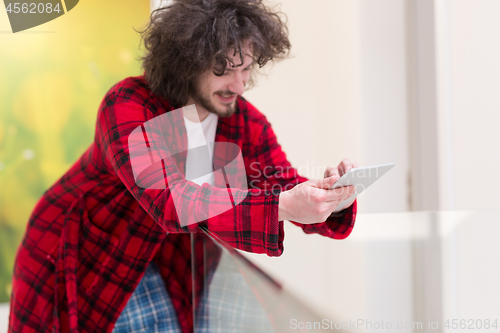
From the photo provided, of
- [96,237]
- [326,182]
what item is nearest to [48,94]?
[96,237]

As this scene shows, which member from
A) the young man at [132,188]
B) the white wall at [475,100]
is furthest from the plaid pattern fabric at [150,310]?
the white wall at [475,100]

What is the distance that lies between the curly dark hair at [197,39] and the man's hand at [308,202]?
31 centimetres

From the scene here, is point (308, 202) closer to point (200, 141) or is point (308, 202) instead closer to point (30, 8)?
point (200, 141)

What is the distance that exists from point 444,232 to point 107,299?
0.65 metres

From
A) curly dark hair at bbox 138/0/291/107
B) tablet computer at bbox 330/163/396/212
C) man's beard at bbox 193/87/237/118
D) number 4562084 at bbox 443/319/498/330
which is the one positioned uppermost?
curly dark hair at bbox 138/0/291/107

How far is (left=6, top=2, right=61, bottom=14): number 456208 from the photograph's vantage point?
4.10 feet

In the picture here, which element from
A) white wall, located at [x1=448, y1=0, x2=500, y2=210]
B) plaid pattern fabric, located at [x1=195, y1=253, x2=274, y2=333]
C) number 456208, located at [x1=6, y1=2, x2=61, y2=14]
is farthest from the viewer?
number 456208, located at [x1=6, y1=2, x2=61, y2=14]

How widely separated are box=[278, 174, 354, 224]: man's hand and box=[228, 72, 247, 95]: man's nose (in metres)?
0.30

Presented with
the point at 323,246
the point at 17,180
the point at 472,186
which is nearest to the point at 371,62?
the point at 472,186

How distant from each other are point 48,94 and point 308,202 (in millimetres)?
1364

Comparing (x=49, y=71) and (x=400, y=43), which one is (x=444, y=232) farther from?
(x=49, y=71)

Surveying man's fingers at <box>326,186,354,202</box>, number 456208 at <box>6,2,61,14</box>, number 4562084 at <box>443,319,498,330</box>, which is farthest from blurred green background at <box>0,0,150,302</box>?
number 4562084 at <box>443,319,498,330</box>

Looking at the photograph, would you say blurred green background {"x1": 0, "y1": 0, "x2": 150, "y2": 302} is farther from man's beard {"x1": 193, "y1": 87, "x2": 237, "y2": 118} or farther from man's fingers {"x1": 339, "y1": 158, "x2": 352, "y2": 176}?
man's fingers {"x1": 339, "y1": 158, "x2": 352, "y2": 176}

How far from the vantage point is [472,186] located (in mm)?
893
